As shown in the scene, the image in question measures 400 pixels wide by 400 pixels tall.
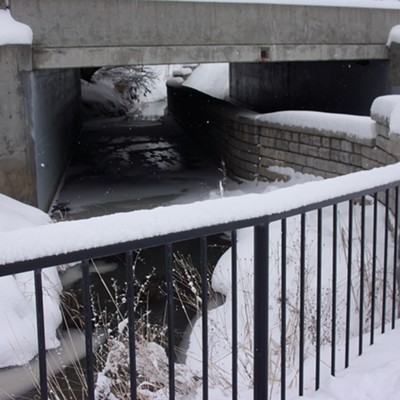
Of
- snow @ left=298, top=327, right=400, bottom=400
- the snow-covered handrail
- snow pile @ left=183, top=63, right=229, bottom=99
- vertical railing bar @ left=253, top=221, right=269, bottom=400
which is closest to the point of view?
the snow-covered handrail

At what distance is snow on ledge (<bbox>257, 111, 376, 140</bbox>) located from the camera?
9.46m

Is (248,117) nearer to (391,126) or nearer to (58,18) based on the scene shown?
(58,18)

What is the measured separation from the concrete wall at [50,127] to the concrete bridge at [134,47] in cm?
2

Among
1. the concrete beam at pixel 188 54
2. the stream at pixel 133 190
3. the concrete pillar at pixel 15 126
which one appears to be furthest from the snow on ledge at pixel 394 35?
the concrete pillar at pixel 15 126

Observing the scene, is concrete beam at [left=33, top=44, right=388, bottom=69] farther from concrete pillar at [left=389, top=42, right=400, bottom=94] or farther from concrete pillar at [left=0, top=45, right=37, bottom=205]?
concrete pillar at [left=0, top=45, right=37, bottom=205]

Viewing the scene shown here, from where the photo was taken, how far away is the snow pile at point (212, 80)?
2529cm

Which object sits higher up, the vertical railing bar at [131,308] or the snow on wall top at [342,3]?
the snow on wall top at [342,3]

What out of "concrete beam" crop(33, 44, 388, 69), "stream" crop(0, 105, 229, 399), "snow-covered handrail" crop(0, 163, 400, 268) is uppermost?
"concrete beam" crop(33, 44, 388, 69)

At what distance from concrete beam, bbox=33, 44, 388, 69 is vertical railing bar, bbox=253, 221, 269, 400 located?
8.57 m

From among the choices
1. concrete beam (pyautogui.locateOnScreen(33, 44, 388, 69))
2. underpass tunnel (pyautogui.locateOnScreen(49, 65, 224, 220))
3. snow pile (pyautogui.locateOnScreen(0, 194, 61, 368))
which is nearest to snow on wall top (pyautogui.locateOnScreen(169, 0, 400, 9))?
concrete beam (pyautogui.locateOnScreen(33, 44, 388, 69))

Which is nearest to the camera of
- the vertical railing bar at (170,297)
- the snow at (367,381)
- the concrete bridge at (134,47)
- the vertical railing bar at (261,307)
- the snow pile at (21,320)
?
the vertical railing bar at (170,297)

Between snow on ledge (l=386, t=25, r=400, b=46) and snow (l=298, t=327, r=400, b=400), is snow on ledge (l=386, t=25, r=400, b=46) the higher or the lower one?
the higher one

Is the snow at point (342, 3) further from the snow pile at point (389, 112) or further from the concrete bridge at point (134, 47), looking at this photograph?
the snow pile at point (389, 112)

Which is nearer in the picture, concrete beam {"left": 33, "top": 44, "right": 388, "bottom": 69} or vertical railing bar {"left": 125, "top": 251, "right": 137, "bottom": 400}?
vertical railing bar {"left": 125, "top": 251, "right": 137, "bottom": 400}
